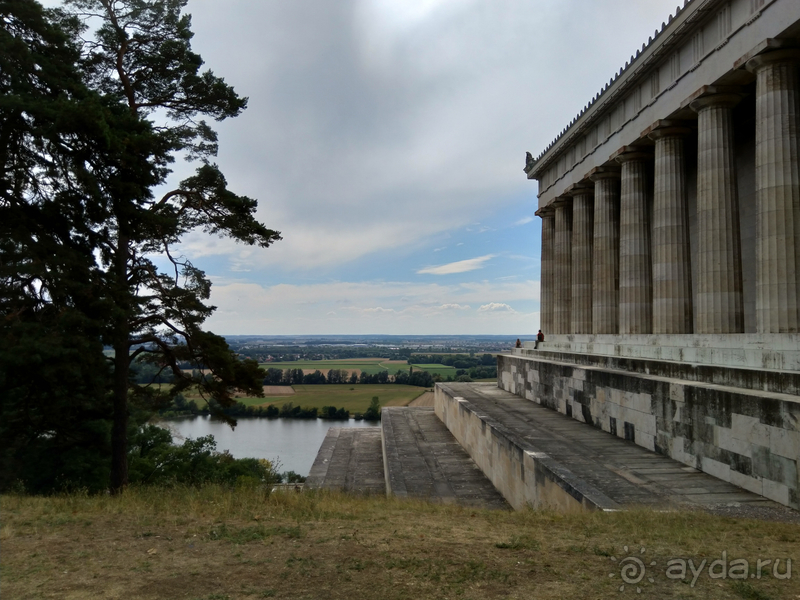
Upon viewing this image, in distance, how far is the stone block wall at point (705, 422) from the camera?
341 inches

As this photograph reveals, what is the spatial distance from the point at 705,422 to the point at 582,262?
16.2 m

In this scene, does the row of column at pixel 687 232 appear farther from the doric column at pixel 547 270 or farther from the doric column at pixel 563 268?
the doric column at pixel 547 270

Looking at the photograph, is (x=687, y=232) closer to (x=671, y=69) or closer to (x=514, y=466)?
(x=671, y=69)

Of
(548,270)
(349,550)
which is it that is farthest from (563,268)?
(349,550)

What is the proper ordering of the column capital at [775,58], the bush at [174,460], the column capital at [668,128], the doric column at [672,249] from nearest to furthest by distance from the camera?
the column capital at [775,58], the doric column at [672,249], the column capital at [668,128], the bush at [174,460]

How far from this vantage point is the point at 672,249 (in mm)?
17438

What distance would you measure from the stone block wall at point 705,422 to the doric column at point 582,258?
350 inches

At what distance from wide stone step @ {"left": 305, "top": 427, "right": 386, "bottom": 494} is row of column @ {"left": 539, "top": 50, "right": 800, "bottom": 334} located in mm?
10931

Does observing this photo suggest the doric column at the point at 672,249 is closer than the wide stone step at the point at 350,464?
Yes

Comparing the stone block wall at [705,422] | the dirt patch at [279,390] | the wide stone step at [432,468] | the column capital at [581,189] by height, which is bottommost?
the dirt patch at [279,390]

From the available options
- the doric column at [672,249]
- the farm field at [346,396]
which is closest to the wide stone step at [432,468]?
the doric column at [672,249]

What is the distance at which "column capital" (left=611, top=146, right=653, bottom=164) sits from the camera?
Result: 2050cm

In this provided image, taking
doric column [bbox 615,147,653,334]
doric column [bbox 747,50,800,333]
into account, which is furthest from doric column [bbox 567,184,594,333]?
doric column [bbox 747,50,800,333]

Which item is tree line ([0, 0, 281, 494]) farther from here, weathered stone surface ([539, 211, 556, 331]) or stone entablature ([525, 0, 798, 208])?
weathered stone surface ([539, 211, 556, 331])
